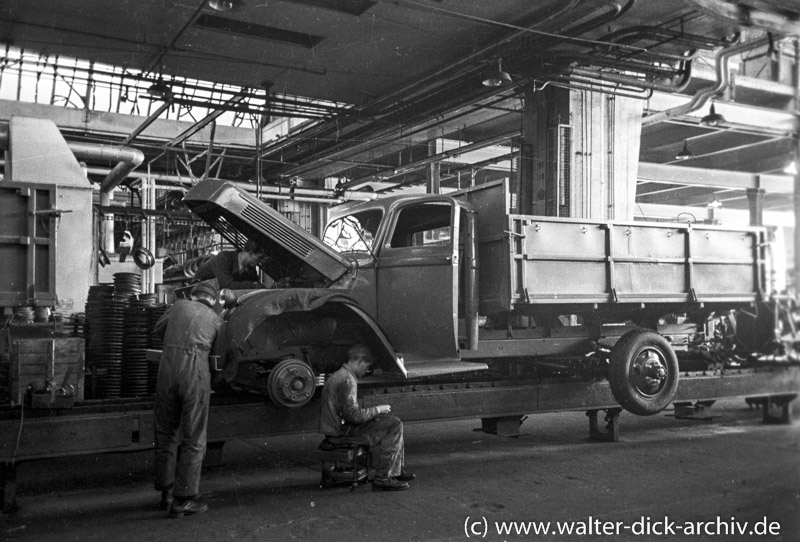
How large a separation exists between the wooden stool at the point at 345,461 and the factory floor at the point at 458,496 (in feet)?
0.33

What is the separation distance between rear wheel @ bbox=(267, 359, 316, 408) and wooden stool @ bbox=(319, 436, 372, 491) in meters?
0.44

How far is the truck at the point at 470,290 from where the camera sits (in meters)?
6.26

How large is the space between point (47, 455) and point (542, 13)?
7.74 metres

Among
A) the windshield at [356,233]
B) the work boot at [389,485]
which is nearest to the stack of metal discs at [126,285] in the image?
the windshield at [356,233]

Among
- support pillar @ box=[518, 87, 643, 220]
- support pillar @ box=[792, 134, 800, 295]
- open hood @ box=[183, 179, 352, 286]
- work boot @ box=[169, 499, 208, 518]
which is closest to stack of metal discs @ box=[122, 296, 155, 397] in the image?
open hood @ box=[183, 179, 352, 286]

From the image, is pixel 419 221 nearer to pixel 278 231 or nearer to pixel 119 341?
pixel 278 231

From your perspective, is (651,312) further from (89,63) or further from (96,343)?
(89,63)

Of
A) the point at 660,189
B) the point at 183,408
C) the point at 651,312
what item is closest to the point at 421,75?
the point at 660,189

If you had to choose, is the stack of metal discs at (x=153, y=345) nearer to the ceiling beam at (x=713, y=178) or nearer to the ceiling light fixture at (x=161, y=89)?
the ceiling light fixture at (x=161, y=89)

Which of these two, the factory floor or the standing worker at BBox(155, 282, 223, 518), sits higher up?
the standing worker at BBox(155, 282, 223, 518)

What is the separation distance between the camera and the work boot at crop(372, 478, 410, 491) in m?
5.70

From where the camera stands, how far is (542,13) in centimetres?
917

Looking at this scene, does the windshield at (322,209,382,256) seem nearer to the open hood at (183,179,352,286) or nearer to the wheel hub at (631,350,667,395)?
the open hood at (183,179,352,286)

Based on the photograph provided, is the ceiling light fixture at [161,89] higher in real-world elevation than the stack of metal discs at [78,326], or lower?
higher
